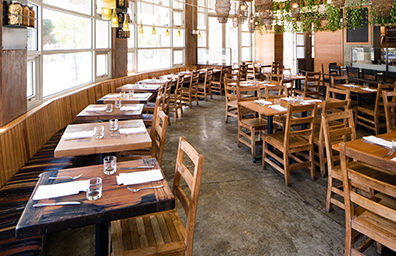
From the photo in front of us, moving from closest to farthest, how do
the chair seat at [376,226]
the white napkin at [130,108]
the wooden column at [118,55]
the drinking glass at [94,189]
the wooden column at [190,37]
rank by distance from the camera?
the drinking glass at [94,189] → the chair seat at [376,226] → the white napkin at [130,108] → the wooden column at [118,55] → the wooden column at [190,37]

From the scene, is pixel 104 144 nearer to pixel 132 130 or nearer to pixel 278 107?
pixel 132 130

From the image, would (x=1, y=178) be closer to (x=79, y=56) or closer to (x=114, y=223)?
(x=114, y=223)

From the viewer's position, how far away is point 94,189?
1.79 meters

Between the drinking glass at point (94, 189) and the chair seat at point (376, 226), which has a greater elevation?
the drinking glass at point (94, 189)

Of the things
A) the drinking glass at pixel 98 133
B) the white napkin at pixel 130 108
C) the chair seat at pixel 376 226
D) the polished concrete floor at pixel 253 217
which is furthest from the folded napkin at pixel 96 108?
the chair seat at pixel 376 226

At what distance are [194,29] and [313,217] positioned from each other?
32.1ft

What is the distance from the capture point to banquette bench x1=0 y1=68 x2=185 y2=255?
1891mm

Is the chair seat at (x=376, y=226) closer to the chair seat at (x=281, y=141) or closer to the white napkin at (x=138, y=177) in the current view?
the white napkin at (x=138, y=177)

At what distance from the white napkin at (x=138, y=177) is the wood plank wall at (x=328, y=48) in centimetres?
1279

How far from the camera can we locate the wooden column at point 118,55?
7.41 m

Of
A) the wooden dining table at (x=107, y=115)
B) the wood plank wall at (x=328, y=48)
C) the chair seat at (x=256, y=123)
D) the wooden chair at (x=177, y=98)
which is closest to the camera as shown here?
the wooden dining table at (x=107, y=115)

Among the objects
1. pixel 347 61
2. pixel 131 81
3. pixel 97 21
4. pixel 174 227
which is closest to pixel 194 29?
pixel 131 81

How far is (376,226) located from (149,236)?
1426 millimetres

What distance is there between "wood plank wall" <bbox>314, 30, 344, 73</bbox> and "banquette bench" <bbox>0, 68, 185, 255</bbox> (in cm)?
1177
